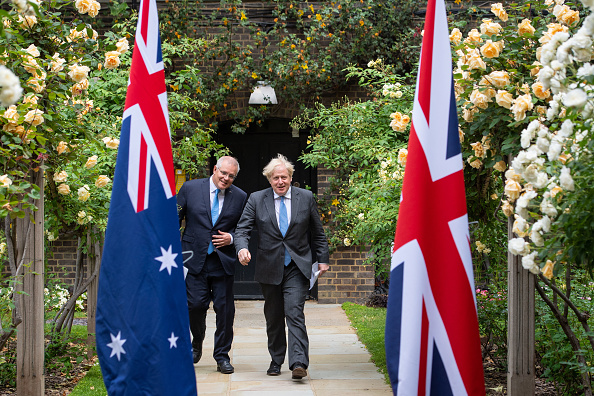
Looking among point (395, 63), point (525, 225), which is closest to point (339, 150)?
point (395, 63)

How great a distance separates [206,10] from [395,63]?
2.74m

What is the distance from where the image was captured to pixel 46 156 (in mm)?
4230

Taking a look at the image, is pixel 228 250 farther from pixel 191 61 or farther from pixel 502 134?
pixel 191 61

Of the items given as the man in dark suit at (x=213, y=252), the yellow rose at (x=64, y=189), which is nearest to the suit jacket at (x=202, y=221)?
the man in dark suit at (x=213, y=252)

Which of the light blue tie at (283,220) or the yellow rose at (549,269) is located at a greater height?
the light blue tie at (283,220)

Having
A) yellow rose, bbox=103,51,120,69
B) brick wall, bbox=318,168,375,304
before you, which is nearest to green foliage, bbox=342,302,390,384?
brick wall, bbox=318,168,375,304

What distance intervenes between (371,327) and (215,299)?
249 cm

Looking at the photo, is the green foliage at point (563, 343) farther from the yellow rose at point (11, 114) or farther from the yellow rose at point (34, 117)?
the yellow rose at point (11, 114)

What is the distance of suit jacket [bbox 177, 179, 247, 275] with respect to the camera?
6152 mm

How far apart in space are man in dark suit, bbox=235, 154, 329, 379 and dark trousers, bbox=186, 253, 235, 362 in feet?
1.19

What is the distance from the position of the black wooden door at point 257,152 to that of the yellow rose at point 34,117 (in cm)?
651

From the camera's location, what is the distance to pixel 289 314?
5.84m

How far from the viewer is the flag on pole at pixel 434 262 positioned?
2.63 metres

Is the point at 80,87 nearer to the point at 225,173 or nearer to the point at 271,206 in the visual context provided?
the point at 225,173
